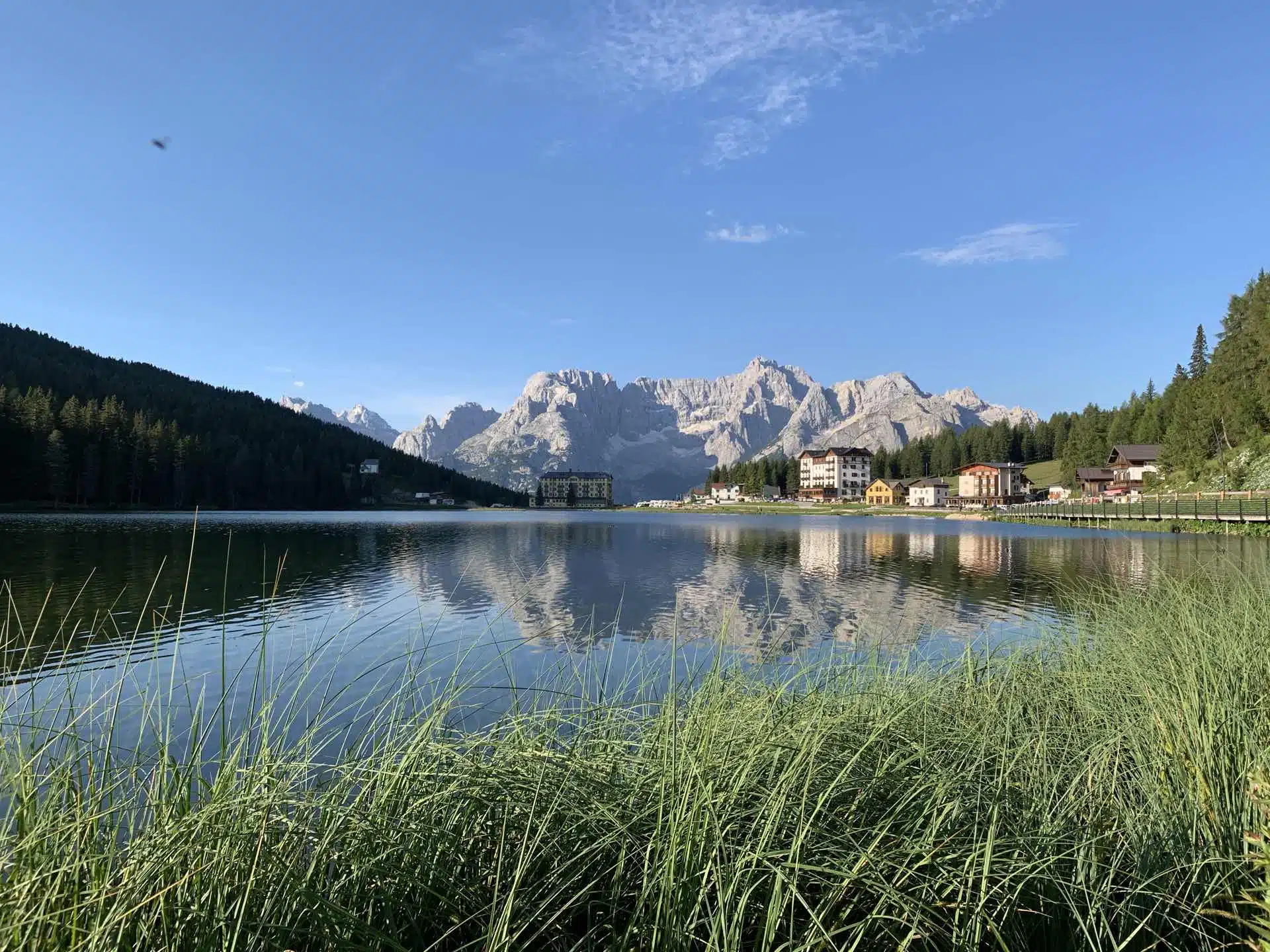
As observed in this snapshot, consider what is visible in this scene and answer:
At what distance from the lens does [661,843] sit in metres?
3.31

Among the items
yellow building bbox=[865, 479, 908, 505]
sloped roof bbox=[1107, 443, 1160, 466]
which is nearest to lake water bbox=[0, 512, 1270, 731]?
sloped roof bbox=[1107, 443, 1160, 466]

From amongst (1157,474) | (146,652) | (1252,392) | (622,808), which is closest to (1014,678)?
(622,808)

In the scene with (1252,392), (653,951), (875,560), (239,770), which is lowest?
(875,560)

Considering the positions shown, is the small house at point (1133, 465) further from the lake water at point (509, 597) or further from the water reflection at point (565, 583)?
the lake water at point (509, 597)

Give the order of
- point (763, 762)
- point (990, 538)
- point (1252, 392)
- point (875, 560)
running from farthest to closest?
point (1252, 392) < point (990, 538) < point (875, 560) < point (763, 762)

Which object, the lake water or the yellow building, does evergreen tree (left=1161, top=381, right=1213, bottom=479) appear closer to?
the lake water

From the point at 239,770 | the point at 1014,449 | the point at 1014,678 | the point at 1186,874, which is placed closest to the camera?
the point at 239,770

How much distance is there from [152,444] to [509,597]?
108 meters

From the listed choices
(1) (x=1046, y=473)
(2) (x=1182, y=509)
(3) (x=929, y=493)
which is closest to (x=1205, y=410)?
(2) (x=1182, y=509)

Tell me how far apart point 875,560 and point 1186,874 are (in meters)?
44.0

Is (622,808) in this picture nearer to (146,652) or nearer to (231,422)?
(146,652)

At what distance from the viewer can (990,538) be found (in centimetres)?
6688

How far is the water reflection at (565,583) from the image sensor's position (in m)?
18.8

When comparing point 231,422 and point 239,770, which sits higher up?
point 231,422
